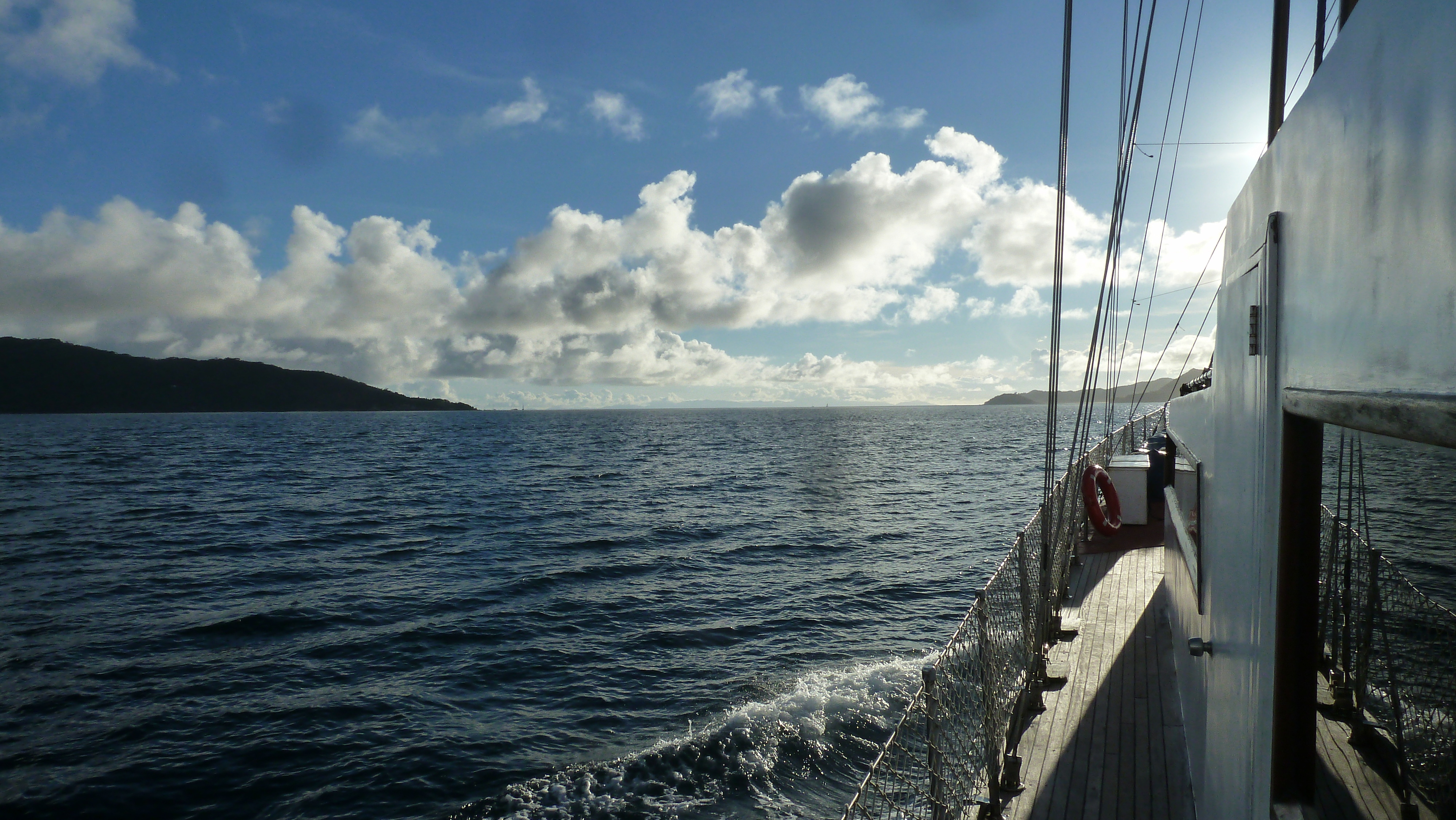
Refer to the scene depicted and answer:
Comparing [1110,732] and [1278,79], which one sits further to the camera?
[1110,732]

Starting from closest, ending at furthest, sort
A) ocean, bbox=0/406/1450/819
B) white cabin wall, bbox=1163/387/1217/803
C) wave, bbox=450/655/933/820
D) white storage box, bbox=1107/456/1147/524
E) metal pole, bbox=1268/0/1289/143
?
metal pole, bbox=1268/0/1289/143
white cabin wall, bbox=1163/387/1217/803
wave, bbox=450/655/933/820
ocean, bbox=0/406/1450/819
white storage box, bbox=1107/456/1147/524

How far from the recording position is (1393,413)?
46.8 inches

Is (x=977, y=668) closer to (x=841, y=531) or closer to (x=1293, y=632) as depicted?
(x=1293, y=632)

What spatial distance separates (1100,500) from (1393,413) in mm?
11924

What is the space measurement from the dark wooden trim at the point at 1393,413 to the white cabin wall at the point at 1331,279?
0.09ft

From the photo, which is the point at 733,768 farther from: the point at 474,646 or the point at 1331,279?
the point at 1331,279

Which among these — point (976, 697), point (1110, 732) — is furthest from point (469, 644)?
point (1110, 732)

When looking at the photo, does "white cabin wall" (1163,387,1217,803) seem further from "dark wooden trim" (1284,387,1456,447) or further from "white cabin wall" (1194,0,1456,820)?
"dark wooden trim" (1284,387,1456,447)

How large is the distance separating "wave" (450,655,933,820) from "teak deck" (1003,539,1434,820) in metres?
3.17

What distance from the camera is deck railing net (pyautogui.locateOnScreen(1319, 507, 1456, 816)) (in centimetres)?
147

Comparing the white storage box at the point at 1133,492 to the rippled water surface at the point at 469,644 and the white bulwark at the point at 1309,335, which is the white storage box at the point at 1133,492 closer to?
the rippled water surface at the point at 469,644

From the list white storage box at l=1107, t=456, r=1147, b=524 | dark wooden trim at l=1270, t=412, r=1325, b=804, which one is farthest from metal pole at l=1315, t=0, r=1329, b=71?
white storage box at l=1107, t=456, r=1147, b=524

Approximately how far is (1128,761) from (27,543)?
33.2 m

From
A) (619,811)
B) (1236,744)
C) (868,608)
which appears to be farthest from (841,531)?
(1236,744)
